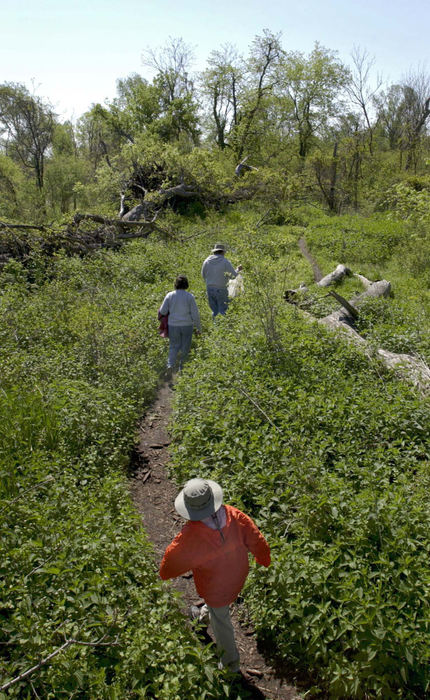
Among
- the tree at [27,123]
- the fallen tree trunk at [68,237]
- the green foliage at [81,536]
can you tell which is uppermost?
the tree at [27,123]

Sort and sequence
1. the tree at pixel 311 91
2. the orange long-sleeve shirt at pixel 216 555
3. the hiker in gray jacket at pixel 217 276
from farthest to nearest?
the tree at pixel 311 91 < the hiker in gray jacket at pixel 217 276 < the orange long-sleeve shirt at pixel 216 555

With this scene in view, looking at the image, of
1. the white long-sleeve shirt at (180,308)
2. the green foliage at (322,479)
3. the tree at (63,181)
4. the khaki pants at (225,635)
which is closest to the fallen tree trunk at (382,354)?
the green foliage at (322,479)

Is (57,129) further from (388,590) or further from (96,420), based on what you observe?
(388,590)

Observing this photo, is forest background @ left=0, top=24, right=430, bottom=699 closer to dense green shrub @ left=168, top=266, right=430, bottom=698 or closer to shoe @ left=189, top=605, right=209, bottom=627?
dense green shrub @ left=168, top=266, right=430, bottom=698

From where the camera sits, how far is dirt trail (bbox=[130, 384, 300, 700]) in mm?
3098

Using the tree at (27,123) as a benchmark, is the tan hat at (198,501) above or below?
below

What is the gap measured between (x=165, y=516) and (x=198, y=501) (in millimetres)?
2263

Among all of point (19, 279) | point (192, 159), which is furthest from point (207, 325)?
point (192, 159)

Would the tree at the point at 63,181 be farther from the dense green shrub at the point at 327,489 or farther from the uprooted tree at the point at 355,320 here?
the dense green shrub at the point at 327,489

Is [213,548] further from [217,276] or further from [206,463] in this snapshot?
[217,276]

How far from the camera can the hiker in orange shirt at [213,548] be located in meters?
2.73

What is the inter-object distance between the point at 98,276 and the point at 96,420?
20.9 ft

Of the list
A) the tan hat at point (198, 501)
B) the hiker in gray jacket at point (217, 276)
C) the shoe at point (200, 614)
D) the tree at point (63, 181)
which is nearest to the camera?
the tan hat at point (198, 501)

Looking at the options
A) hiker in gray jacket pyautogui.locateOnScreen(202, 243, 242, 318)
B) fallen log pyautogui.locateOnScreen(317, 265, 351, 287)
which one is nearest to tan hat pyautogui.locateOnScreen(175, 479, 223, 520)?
hiker in gray jacket pyautogui.locateOnScreen(202, 243, 242, 318)
